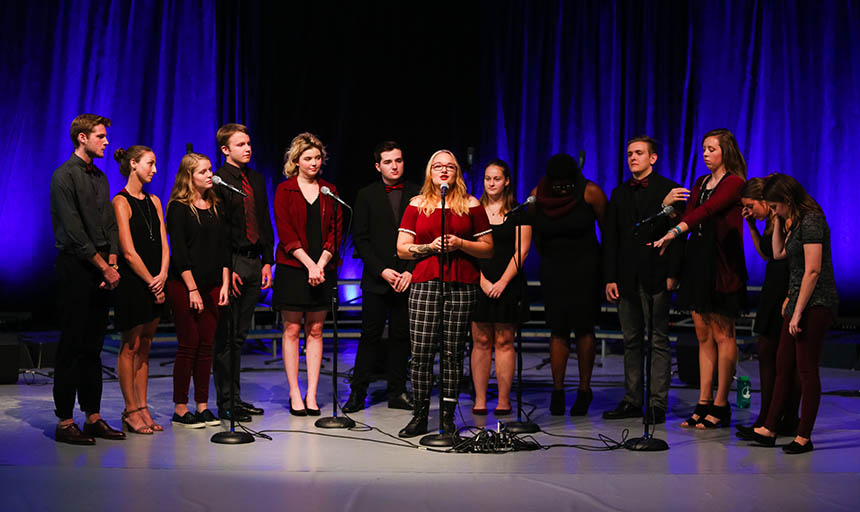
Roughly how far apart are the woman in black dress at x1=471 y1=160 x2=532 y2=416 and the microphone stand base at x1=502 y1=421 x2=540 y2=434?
0.47m

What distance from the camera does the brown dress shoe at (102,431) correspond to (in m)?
4.46

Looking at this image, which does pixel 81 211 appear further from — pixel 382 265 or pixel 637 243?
pixel 637 243

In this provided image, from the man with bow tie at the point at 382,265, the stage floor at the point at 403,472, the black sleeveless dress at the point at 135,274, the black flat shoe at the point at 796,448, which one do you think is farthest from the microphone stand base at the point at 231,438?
the black flat shoe at the point at 796,448

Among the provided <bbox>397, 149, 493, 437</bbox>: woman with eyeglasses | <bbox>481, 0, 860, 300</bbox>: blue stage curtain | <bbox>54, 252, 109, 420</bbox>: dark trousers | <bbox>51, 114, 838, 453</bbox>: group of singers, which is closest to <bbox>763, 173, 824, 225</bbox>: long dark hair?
<bbox>51, 114, 838, 453</bbox>: group of singers

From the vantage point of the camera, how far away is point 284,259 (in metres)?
5.12

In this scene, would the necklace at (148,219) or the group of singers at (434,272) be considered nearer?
the group of singers at (434,272)

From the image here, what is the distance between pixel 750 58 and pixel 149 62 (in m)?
6.04

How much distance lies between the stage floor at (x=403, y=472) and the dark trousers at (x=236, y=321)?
277mm

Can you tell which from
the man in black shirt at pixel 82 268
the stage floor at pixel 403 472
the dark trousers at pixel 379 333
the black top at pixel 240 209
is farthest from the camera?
the dark trousers at pixel 379 333

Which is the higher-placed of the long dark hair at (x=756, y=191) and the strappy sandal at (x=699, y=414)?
the long dark hair at (x=756, y=191)

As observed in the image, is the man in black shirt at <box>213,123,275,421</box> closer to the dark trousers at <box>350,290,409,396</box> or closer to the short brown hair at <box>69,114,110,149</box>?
the dark trousers at <box>350,290,409,396</box>

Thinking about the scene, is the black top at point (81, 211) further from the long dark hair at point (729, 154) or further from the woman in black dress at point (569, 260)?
the long dark hair at point (729, 154)

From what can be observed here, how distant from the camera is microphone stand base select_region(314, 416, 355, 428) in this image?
481 cm

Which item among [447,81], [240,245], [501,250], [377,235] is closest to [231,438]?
[240,245]
